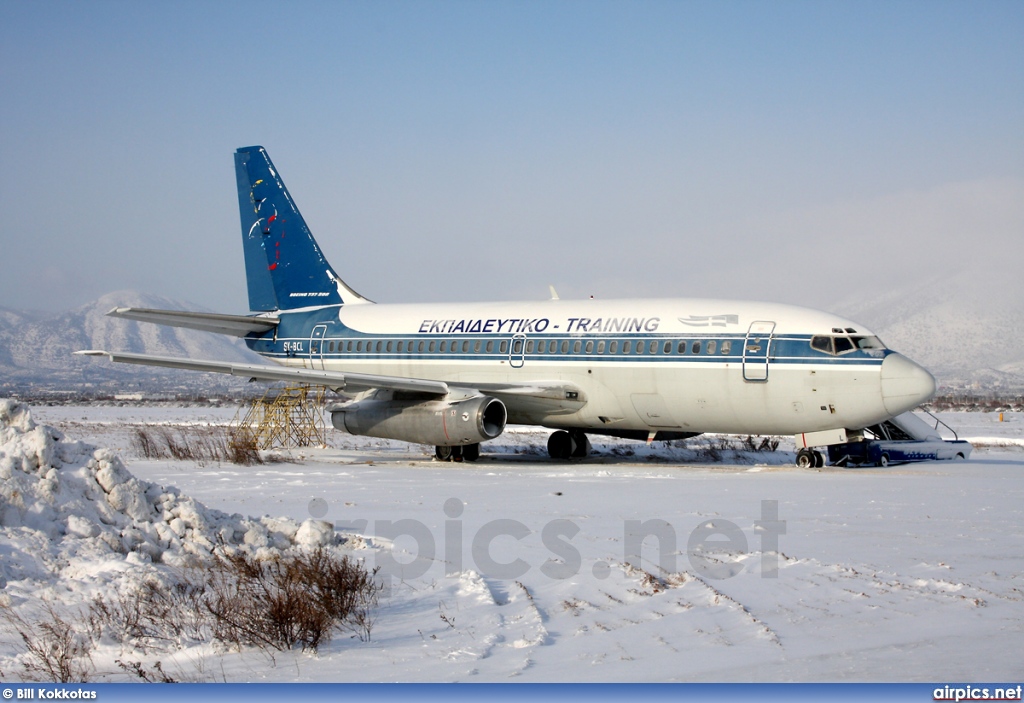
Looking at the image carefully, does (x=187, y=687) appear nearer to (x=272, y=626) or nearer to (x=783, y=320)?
(x=272, y=626)

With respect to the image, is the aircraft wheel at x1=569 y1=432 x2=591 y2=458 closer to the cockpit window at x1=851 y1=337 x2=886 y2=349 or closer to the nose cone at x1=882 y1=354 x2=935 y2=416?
the cockpit window at x1=851 y1=337 x2=886 y2=349

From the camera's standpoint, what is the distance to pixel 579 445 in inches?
→ 917

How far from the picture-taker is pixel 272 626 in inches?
251

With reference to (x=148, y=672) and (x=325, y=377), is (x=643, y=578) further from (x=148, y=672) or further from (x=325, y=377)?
(x=325, y=377)

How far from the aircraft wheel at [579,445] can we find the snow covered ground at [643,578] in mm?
7837

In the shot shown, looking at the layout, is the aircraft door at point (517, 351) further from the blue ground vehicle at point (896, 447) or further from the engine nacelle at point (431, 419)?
the blue ground vehicle at point (896, 447)

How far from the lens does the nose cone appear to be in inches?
661

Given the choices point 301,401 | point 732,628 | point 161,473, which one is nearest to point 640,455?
point 301,401

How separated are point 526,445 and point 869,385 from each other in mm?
12746

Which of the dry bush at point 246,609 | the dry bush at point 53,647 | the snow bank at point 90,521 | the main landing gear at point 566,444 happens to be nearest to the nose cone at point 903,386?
the main landing gear at point 566,444

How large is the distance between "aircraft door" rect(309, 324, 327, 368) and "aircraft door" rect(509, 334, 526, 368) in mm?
5867

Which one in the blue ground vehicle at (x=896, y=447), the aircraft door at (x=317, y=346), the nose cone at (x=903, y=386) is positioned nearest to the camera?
the nose cone at (x=903, y=386)

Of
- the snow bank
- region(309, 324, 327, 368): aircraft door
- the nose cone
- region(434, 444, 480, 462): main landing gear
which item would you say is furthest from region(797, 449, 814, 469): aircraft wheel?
region(309, 324, 327, 368): aircraft door

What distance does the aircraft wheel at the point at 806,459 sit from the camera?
18.4 metres
